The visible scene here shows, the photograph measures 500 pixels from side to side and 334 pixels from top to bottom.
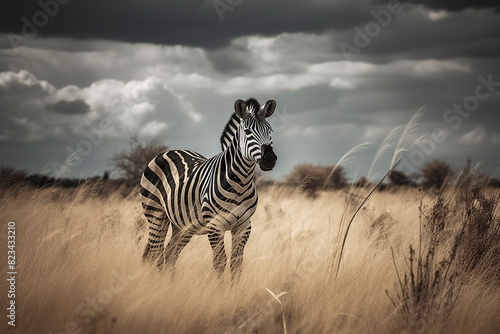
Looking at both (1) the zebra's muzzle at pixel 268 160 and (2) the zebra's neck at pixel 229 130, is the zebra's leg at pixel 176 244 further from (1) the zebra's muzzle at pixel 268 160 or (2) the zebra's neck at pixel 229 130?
A: (1) the zebra's muzzle at pixel 268 160

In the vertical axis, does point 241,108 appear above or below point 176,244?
above

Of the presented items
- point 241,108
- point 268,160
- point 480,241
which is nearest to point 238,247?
point 268,160

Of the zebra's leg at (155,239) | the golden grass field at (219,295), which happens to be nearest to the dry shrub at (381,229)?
the golden grass field at (219,295)

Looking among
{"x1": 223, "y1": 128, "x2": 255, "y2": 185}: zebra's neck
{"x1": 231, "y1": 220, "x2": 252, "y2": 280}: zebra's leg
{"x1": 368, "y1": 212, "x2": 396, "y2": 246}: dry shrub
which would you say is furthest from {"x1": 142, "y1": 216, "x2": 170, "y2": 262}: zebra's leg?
{"x1": 368, "y1": 212, "x2": 396, "y2": 246}: dry shrub

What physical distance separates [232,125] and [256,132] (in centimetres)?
86

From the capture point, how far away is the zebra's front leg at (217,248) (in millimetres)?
4801

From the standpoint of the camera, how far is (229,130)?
17.4 feet

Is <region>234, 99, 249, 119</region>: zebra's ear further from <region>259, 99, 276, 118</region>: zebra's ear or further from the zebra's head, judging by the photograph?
<region>259, 99, 276, 118</region>: zebra's ear

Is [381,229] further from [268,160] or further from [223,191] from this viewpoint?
[268,160]

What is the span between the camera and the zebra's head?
4.24 m

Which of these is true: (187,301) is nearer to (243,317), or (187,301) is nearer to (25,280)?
(243,317)

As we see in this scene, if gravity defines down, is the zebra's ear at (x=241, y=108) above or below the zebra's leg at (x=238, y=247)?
above

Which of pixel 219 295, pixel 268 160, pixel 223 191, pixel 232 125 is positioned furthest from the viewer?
pixel 232 125

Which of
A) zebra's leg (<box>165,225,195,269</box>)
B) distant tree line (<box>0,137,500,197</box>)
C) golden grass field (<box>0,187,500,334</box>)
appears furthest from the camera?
distant tree line (<box>0,137,500,197</box>)
